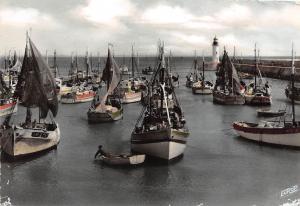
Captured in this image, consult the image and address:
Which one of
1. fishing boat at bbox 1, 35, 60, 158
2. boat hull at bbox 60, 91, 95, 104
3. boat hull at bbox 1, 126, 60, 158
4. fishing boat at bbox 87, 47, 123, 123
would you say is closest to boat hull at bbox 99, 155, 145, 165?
boat hull at bbox 1, 126, 60, 158

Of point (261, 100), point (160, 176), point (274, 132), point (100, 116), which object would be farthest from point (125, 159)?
point (261, 100)

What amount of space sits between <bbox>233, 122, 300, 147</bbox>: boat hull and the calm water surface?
2.40 feet

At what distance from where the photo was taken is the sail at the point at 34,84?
122 feet

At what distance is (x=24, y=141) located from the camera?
3488 centimetres

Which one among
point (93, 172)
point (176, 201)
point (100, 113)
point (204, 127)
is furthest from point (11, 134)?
point (204, 127)

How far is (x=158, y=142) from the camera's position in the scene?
32.8m

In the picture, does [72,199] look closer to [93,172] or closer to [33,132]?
[93,172]

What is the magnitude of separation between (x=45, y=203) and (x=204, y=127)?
2760cm

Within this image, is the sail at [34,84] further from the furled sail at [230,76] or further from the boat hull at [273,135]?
the furled sail at [230,76]

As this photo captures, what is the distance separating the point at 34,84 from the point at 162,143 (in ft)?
41.0

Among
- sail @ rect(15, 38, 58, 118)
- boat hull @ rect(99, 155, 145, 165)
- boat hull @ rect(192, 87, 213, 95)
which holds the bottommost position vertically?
boat hull @ rect(99, 155, 145, 165)

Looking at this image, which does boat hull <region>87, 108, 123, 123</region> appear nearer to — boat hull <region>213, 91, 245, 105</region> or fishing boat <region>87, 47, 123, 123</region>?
fishing boat <region>87, 47, 123, 123</region>

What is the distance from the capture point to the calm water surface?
2612cm

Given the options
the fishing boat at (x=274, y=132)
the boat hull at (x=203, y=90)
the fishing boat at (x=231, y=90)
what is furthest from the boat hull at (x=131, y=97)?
the fishing boat at (x=274, y=132)
